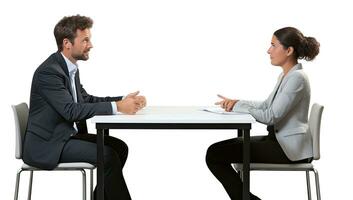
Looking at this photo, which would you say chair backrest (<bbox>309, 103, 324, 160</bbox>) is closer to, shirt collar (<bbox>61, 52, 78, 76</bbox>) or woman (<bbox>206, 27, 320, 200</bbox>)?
woman (<bbox>206, 27, 320, 200</bbox>)

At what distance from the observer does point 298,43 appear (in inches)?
218

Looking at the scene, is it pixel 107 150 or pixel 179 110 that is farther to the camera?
pixel 179 110

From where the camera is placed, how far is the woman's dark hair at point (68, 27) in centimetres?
561

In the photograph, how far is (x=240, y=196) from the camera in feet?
17.5

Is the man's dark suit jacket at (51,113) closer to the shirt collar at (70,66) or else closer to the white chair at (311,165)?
the shirt collar at (70,66)

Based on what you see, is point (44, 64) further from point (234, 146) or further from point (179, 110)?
point (234, 146)

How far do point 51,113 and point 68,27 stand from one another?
0.62 meters

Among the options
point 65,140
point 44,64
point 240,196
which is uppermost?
point 44,64

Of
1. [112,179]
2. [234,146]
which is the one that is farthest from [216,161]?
[112,179]

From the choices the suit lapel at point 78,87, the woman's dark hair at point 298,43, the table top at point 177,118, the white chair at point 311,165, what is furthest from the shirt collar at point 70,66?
the woman's dark hair at point 298,43

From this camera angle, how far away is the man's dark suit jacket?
17.5 ft

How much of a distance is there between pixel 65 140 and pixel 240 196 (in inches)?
47.5

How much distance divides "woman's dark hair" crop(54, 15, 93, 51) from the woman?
116cm

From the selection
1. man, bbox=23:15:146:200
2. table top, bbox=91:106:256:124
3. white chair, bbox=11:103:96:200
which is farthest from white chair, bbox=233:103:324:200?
white chair, bbox=11:103:96:200
